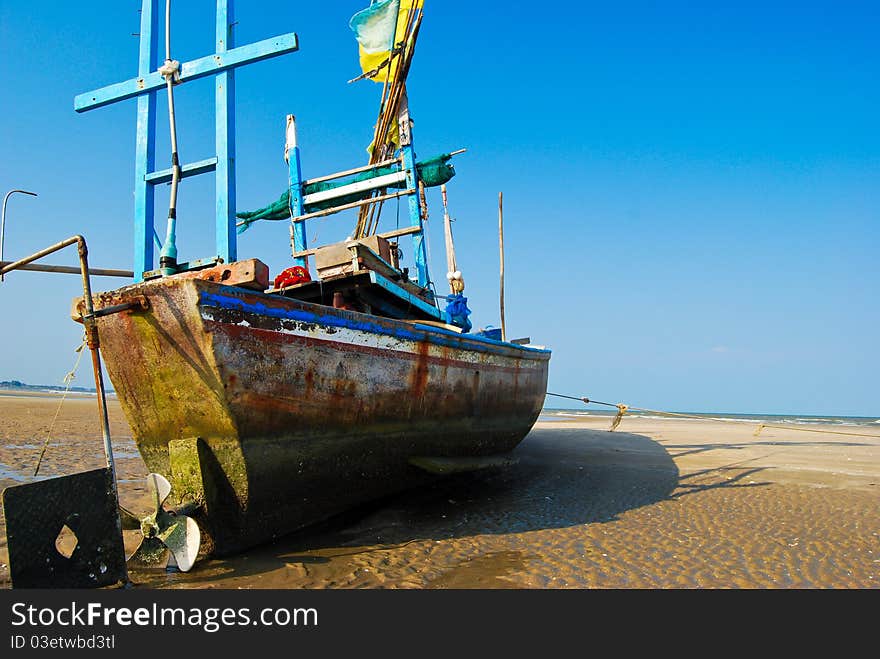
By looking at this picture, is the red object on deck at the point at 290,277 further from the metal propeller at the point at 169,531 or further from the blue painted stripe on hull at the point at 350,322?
the metal propeller at the point at 169,531

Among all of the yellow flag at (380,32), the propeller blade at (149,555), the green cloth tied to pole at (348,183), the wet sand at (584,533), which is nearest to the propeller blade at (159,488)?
the propeller blade at (149,555)

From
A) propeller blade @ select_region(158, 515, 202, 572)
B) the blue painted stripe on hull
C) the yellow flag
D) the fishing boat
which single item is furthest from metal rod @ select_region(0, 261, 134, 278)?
the yellow flag

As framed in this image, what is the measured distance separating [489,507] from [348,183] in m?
6.12

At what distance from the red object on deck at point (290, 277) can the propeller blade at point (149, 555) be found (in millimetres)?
2721

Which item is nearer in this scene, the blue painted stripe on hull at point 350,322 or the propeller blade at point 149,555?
the blue painted stripe on hull at point 350,322

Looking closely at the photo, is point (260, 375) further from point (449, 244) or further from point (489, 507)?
point (449, 244)

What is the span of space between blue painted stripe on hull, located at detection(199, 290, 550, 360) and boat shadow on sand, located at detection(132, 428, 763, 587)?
1.96 m

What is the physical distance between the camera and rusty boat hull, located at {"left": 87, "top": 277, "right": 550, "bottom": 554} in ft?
13.1

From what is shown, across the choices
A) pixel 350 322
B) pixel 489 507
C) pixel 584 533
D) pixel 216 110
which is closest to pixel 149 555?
pixel 350 322

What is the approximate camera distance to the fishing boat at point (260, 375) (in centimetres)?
402

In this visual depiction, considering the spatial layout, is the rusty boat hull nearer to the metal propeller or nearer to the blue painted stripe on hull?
the blue painted stripe on hull
